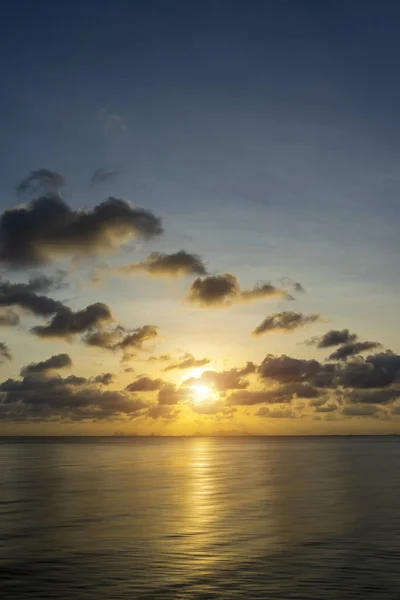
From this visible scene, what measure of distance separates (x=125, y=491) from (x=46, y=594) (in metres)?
56.5

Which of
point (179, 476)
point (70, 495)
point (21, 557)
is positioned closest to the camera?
point (21, 557)

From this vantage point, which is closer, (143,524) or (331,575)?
(331,575)

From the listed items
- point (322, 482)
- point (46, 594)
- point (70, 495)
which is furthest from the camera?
point (322, 482)

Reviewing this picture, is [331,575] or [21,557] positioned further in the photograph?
[21,557]

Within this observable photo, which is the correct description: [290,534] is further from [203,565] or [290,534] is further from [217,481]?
[217,481]

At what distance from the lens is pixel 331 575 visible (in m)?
36.3

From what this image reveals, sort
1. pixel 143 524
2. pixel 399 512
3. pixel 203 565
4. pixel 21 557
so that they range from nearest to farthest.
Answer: pixel 203 565
pixel 21 557
pixel 143 524
pixel 399 512

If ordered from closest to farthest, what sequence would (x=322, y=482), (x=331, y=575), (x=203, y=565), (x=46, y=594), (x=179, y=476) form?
(x=46, y=594) < (x=331, y=575) < (x=203, y=565) < (x=322, y=482) < (x=179, y=476)

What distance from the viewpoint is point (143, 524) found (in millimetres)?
56906

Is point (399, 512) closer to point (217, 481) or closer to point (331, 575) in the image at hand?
point (331, 575)

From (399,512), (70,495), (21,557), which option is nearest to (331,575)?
(21,557)

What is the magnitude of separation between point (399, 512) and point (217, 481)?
47025 millimetres

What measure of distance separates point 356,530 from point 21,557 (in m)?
25.2

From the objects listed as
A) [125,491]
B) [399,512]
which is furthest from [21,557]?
[125,491]
